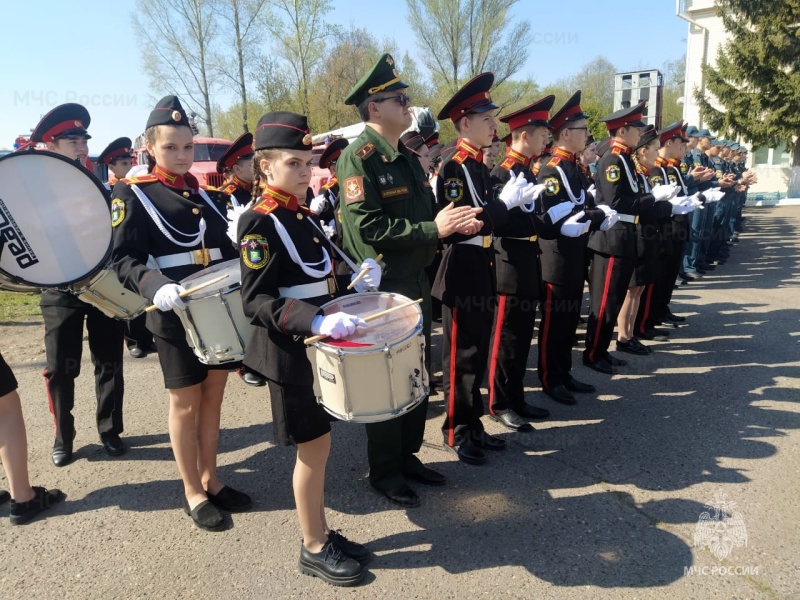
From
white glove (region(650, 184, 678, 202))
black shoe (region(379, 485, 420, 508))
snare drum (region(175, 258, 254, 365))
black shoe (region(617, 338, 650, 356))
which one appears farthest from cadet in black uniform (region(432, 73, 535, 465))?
black shoe (region(617, 338, 650, 356))

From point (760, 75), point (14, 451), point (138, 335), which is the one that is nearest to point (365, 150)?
point (14, 451)

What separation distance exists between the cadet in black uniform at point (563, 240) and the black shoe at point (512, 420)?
2.09 feet

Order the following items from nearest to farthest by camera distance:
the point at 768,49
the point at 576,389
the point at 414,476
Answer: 1. the point at 414,476
2. the point at 576,389
3. the point at 768,49

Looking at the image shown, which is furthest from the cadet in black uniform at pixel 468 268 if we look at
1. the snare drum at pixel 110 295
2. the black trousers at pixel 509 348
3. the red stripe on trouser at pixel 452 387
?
the snare drum at pixel 110 295

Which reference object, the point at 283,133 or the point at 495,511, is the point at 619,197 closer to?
the point at 495,511

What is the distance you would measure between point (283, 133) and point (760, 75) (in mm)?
29468

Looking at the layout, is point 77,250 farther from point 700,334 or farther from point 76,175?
point 700,334

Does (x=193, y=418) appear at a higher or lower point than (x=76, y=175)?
lower

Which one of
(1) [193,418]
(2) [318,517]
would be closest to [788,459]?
(2) [318,517]

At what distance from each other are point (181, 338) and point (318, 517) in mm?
1141

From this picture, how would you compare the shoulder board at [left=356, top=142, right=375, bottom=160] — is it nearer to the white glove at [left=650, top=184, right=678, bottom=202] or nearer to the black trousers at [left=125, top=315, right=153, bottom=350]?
the white glove at [left=650, top=184, right=678, bottom=202]

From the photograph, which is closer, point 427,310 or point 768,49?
point 427,310

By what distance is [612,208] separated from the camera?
5.20 metres

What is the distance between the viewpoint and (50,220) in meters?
2.86
